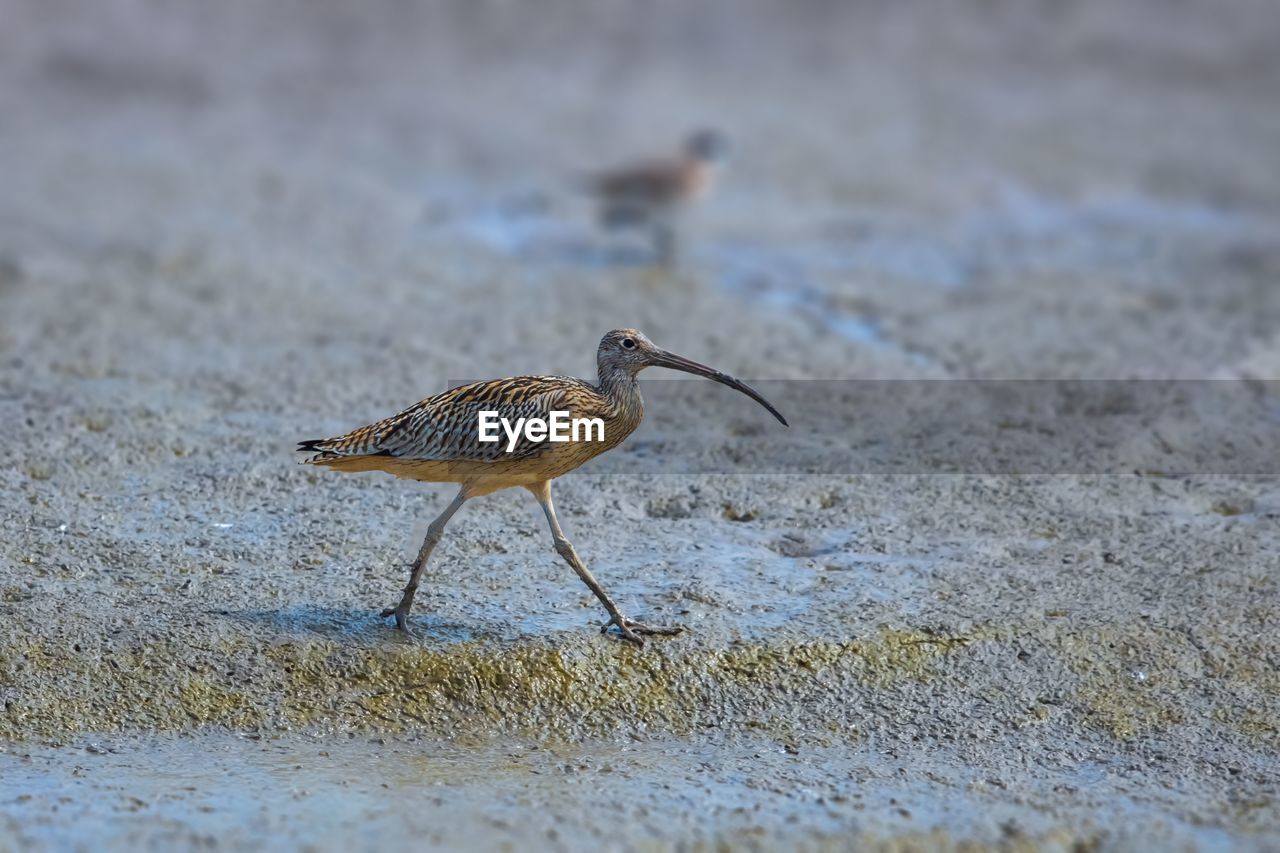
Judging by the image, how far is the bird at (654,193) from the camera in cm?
1239

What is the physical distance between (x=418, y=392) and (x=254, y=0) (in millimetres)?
10882

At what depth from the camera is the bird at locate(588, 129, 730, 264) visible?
40.7ft

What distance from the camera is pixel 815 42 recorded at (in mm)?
18484

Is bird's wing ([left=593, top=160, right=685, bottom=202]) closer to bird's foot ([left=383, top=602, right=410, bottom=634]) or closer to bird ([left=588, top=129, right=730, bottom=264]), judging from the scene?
bird ([left=588, top=129, right=730, bottom=264])

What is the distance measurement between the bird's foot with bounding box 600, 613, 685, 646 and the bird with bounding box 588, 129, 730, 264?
6.50 m

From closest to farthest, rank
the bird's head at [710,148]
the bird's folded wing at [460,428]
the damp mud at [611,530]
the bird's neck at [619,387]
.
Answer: the damp mud at [611,530] < the bird's folded wing at [460,428] < the bird's neck at [619,387] < the bird's head at [710,148]

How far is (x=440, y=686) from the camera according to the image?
5.64 metres

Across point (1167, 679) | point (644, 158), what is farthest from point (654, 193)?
point (1167, 679)

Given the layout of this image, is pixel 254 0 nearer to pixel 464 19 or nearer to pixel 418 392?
pixel 464 19

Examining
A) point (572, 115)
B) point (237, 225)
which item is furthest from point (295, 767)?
point (572, 115)

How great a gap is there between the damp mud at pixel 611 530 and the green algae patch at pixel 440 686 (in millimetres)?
13

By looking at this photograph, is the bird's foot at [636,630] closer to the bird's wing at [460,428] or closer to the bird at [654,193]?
the bird's wing at [460,428]

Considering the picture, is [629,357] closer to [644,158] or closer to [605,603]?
[605,603]

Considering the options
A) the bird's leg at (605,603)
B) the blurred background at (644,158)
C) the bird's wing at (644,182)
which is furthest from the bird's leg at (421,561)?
the bird's wing at (644,182)
